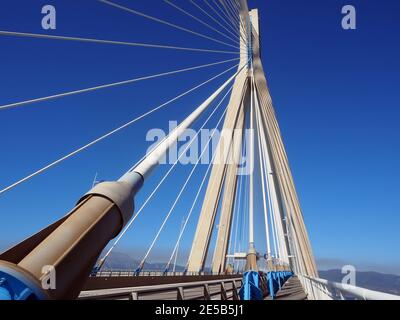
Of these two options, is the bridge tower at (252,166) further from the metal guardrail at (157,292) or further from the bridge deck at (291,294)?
the metal guardrail at (157,292)

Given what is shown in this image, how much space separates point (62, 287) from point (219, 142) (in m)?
11.0

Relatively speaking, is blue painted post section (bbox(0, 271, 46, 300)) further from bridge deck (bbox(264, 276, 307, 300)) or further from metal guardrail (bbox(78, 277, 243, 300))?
bridge deck (bbox(264, 276, 307, 300))

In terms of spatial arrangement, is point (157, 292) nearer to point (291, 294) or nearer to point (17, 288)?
point (17, 288)

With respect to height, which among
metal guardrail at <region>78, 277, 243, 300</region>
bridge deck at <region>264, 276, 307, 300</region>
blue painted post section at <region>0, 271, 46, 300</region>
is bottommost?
bridge deck at <region>264, 276, 307, 300</region>

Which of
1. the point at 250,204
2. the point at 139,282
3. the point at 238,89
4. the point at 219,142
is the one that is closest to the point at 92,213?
the point at 139,282

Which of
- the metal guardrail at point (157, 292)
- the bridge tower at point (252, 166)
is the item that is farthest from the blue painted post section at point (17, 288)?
the bridge tower at point (252, 166)

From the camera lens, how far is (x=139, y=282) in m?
6.80

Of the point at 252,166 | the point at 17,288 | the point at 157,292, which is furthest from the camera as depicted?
the point at 252,166

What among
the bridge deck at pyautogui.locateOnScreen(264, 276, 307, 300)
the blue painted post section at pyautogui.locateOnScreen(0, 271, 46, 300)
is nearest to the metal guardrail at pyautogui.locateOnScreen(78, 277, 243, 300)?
the blue painted post section at pyautogui.locateOnScreen(0, 271, 46, 300)

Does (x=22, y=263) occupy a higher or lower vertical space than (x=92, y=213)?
lower

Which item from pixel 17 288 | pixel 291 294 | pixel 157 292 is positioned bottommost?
pixel 291 294

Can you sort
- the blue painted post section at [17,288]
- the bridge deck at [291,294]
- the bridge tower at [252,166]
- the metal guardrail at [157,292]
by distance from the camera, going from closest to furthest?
the blue painted post section at [17,288] < the metal guardrail at [157,292] < the bridge deck at [291,294] < the bridge tower at [252,166]

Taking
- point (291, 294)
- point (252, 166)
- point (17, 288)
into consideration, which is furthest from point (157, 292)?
point (252, 166)
